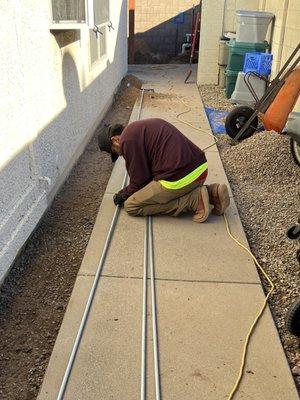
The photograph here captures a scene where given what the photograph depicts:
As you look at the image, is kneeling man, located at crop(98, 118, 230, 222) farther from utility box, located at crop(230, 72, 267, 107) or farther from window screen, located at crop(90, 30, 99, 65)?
utility box, located at crop(230, 72, 267, 107)

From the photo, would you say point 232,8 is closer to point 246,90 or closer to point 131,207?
point 246,90

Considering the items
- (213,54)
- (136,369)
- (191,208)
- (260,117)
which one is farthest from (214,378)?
(213,54)

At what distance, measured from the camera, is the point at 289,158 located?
18.2ft

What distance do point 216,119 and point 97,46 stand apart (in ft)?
7.84

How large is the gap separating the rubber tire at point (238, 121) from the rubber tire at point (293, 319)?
4.21m

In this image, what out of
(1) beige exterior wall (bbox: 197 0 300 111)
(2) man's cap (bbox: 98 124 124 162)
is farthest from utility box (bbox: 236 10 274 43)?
(2) man's cap (bbox: 98 124 124 162)

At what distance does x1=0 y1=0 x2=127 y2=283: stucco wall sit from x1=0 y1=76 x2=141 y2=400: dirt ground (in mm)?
212

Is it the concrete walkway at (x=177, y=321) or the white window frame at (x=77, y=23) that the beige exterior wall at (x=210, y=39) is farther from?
the concrete walkway at (x=177, y=321)

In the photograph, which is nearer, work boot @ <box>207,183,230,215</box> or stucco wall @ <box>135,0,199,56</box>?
work boot @ <box>207,183,230,215</box>

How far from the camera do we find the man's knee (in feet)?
14.0

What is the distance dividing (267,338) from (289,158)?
3176 mm

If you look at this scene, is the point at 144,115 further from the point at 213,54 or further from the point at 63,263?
the point at 63,263

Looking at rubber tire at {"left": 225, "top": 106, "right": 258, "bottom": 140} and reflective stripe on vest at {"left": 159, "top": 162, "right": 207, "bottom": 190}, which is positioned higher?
reflective stripe on vest at {"left": 159, "top": 162, "right": 207, "bottom": 190}

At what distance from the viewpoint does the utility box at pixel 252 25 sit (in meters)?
8.70
